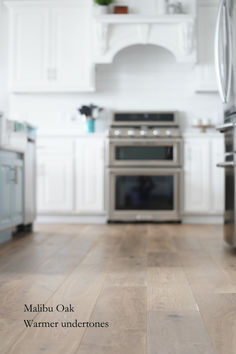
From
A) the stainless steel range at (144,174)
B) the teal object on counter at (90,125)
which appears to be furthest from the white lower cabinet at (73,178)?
the teal object on counter at (90,125)

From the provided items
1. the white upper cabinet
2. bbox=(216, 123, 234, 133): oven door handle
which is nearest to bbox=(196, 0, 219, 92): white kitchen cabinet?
the white upper cabinet

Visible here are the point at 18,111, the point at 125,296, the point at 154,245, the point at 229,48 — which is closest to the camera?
the point at 125,296

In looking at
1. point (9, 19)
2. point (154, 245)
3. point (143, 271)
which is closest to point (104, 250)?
point (154, 245)

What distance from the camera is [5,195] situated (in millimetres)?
3400

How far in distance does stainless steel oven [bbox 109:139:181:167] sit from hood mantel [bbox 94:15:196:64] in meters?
0.86

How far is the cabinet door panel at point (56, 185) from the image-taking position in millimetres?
5062

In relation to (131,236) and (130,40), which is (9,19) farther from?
(131,236)

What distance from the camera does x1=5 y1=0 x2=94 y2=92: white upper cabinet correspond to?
17.2 feet

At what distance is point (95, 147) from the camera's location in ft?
16.6

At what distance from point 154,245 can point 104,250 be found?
1.34ft

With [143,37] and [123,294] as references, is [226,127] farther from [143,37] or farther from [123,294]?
[143,37]

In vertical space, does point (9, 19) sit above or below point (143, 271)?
above

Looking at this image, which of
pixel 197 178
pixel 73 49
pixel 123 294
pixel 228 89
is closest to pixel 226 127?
pixel 228 89

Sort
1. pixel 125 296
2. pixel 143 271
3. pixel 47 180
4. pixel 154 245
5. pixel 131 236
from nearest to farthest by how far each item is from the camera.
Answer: pixel 125 296 < pixel 143 271 < pixel 154 245 < pixel 131 236 < pixel 47 180
